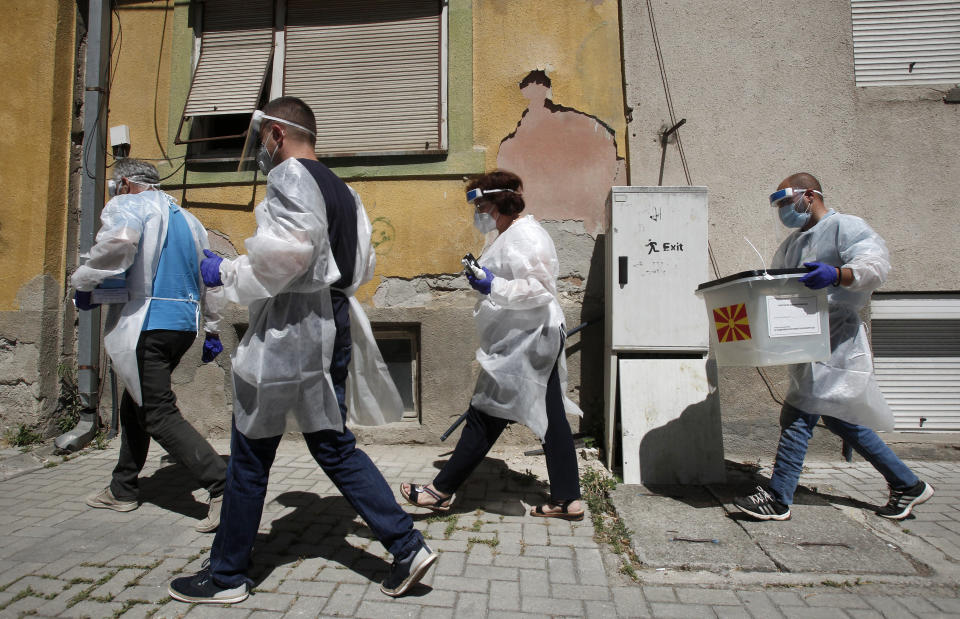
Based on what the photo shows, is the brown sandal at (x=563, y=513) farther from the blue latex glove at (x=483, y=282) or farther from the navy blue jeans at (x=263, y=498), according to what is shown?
the blue latex glove at (x=483, y=282)

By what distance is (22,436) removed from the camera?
4355mm

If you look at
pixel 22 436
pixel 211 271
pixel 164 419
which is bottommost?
pixel 22 436

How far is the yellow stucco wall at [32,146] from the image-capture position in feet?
14.8

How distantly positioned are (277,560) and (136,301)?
1.54m

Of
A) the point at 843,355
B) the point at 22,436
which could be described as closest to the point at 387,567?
the point at 843,355

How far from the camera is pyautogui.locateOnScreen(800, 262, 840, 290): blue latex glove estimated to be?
2.70m

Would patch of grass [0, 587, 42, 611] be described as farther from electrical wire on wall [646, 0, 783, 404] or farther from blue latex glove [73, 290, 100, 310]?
electrical wire on wall [646, 0, 783, 404]

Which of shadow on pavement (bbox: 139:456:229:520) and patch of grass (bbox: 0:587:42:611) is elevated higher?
shadow on pavement (bbox: 139:456:229:520)

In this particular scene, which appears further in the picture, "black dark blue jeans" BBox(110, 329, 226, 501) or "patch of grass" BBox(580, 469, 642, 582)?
"black dark blue jeans" BBox(110, 329, 226, 501)

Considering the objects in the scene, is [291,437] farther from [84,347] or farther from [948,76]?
[948,76]

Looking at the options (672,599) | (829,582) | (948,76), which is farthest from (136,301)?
(948,76)

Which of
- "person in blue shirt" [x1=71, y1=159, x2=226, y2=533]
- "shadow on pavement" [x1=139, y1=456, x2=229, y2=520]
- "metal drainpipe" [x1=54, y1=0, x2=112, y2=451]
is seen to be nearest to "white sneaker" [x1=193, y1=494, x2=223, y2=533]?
"person in blue shirt" [x1=71, y1=159, x2=226, y2=533]

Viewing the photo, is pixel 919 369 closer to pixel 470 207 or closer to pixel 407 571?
pixel 470 207

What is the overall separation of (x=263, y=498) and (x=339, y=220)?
1.14 m
